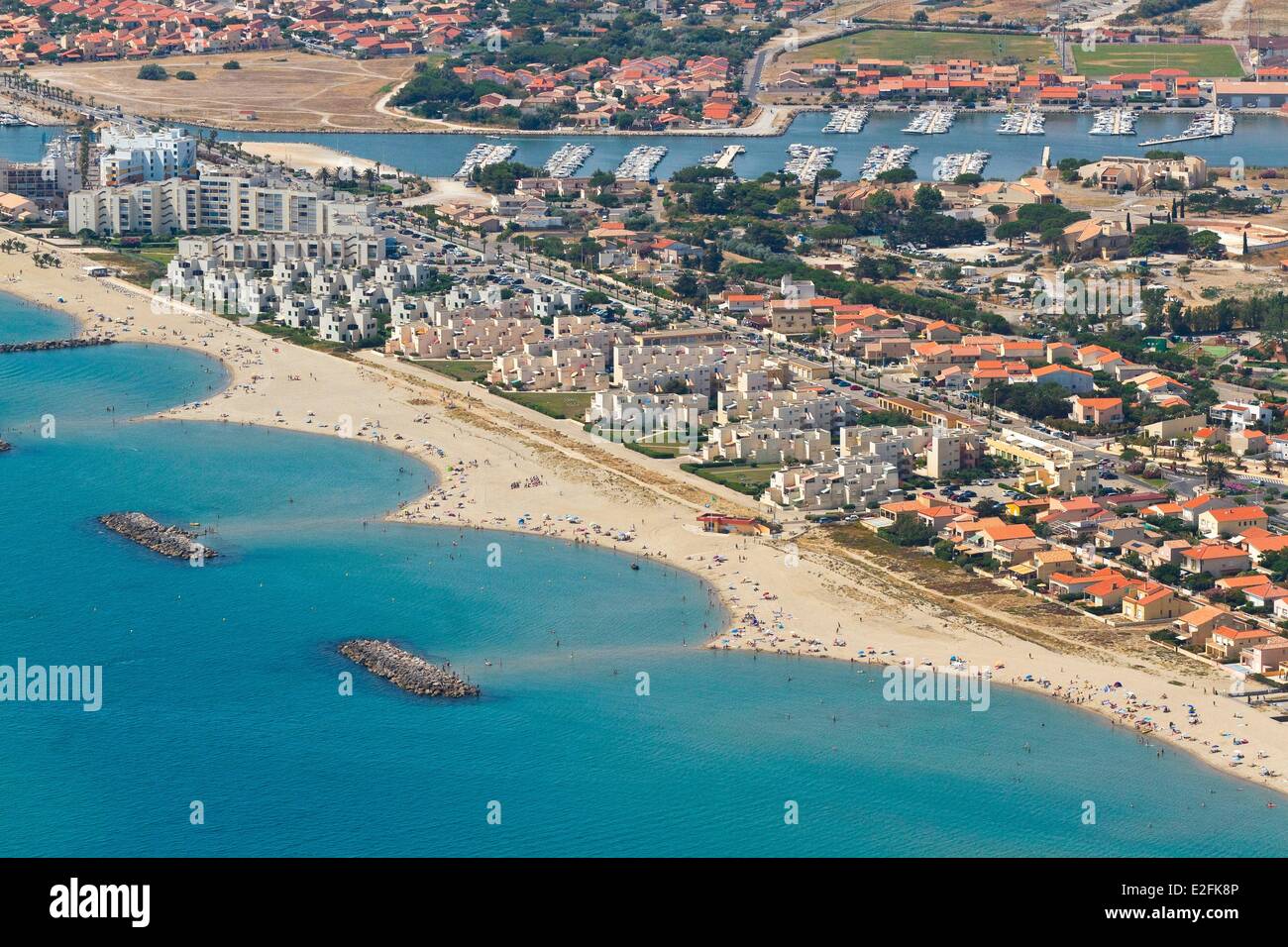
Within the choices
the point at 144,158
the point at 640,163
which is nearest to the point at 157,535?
the point at 144,158

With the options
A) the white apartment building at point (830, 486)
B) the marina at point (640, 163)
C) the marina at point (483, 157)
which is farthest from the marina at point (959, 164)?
the white apartment building at point (830, 486)

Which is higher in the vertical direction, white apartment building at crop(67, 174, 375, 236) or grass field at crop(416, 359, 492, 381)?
white apartment building at crop(67, 174, 375, 236)

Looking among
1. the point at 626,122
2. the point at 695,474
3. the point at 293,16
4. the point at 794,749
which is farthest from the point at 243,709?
the point at 293,16

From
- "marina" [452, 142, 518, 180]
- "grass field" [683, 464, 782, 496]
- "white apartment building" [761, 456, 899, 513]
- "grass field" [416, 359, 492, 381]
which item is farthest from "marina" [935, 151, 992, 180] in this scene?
"white apartment building" [761, 456, 899, 513]

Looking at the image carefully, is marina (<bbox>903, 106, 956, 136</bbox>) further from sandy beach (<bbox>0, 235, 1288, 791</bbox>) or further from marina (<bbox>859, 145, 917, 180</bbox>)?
sandy beach (<bbox>0, 235, 1288, 791</bbox>)

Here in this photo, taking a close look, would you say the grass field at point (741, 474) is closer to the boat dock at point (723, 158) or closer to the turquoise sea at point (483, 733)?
the turquoise sea at point (483, 733)

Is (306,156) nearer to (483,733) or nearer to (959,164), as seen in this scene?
(959,164)
